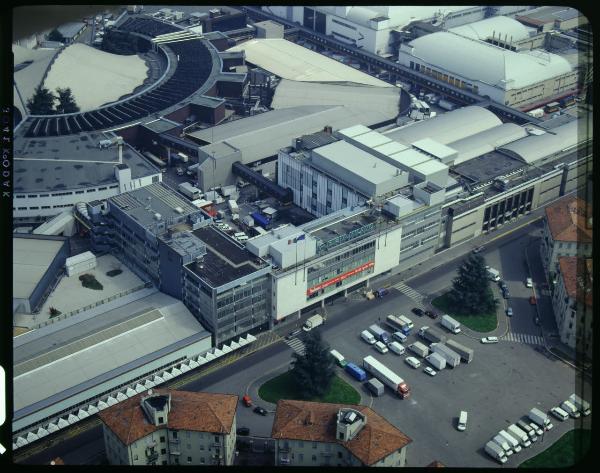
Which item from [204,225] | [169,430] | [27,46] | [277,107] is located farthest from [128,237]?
[27,46]

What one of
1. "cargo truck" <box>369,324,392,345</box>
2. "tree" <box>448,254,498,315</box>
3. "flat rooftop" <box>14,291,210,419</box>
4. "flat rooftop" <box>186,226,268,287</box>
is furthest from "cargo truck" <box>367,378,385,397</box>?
"flat rooftop" <box>14,291,210,419</box>

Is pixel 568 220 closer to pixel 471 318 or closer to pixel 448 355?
pixel 471 318

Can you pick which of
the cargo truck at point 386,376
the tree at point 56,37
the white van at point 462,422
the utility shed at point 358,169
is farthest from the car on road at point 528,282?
the tree at point 56,37

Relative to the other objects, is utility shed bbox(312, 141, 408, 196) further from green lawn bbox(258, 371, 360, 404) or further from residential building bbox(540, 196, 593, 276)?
green lawn bbox(258, 371, 360, 404)

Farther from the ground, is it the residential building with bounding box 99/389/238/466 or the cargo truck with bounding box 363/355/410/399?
the residential building with bounding box 99/389/238/466

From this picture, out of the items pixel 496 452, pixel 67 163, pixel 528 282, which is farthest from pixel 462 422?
pixel 67 163

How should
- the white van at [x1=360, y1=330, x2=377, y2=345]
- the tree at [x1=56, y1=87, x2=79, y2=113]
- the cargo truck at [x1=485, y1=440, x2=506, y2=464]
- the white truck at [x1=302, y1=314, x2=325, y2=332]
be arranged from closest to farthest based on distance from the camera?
the cargo truck at [x1=485, y1=440, x2=506, y2=464] → the white van at [x1=360, y1=330, x2=377, y2=345] → the white truck at [x1=302, y1=314, x2=325, y2=332] → the tree at [x1=56, y1=87, x2=79, y2=113]
